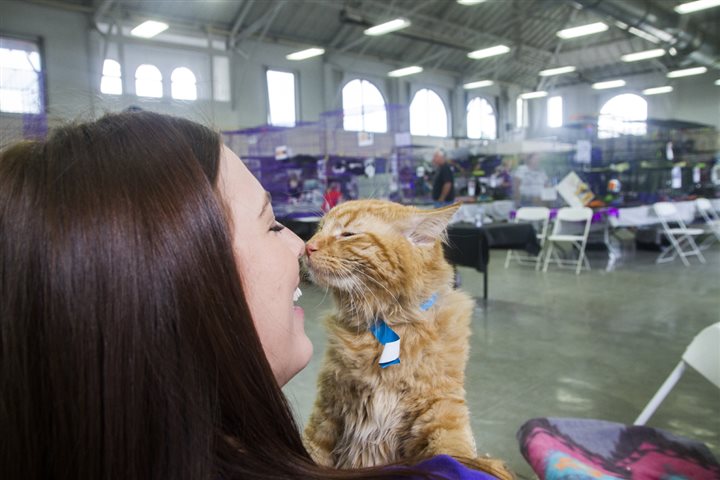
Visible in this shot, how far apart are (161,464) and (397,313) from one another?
0.61 m

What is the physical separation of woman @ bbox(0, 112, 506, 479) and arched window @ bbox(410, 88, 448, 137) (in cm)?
1460

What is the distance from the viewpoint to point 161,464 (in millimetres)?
481

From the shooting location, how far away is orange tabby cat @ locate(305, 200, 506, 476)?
0.93 m

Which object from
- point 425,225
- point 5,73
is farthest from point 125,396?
Answer: point 5,73

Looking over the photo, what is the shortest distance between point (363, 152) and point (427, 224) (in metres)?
5.21

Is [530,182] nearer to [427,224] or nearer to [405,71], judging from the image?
[405,71]

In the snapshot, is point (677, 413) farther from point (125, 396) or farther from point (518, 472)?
point (125, 396)

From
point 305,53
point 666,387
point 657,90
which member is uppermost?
point 305,53

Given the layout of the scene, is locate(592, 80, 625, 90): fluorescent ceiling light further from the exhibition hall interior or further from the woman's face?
the woman's face

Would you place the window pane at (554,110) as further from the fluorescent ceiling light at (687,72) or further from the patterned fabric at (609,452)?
the patterned fabric at (609,452)

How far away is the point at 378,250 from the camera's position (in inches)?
41.1

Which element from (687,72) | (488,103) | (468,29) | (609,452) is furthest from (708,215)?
(488,103)

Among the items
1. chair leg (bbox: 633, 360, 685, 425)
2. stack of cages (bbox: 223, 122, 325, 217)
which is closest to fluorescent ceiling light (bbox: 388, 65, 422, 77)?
stack of cages (bbox: 223, 122, 325, 217)

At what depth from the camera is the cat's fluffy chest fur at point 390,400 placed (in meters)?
0.92
